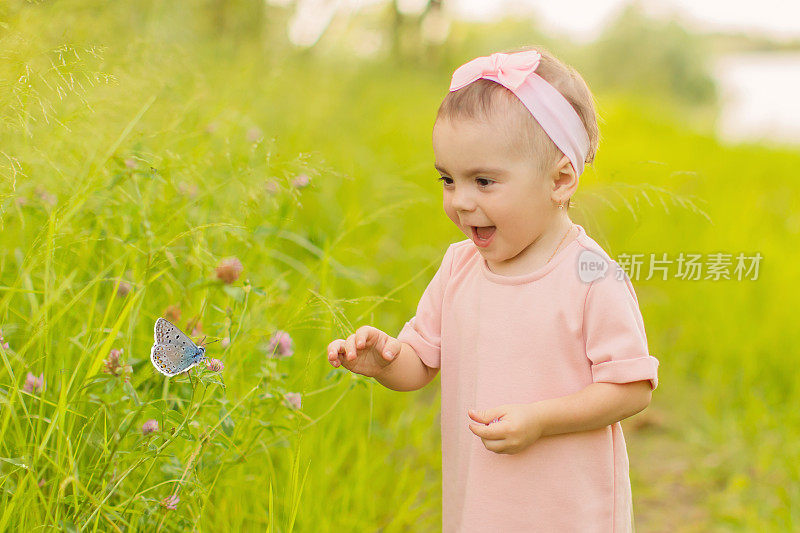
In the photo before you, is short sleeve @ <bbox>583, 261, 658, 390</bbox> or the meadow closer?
short sleeve @ <bbox>583, 261, 658, 390</bbox>

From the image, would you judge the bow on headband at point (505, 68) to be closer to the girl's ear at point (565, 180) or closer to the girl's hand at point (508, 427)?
the girl's ear at point (565, 180)

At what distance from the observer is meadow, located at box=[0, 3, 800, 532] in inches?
62.5

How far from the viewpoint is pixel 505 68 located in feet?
4.75

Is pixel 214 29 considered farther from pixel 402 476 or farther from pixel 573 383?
pixel 573 383

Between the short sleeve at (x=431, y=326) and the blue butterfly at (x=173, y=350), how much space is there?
45 cm

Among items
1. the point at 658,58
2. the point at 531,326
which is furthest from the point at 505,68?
the point at 658,58

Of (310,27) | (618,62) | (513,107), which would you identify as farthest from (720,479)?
(618,62)

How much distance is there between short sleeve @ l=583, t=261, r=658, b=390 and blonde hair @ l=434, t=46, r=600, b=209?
230 millimetres

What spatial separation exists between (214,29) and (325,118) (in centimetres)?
164

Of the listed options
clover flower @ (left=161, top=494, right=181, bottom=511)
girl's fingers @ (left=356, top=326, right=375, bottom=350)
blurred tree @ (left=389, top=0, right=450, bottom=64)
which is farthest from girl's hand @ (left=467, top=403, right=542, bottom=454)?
blurred tree @ (left=389, top=0, right=450, bottom=64)

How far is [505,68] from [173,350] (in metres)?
0.72

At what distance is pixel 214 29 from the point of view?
607cm

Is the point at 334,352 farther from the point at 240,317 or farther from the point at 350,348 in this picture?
the point at 240,317

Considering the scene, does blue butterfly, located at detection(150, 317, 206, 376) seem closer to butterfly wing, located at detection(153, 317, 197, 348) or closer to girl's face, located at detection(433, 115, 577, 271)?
butterfly wing, located at detection(153, 317, 197, 348)
